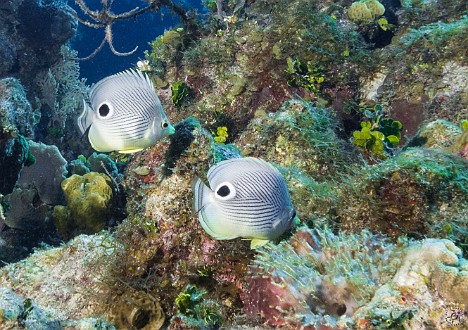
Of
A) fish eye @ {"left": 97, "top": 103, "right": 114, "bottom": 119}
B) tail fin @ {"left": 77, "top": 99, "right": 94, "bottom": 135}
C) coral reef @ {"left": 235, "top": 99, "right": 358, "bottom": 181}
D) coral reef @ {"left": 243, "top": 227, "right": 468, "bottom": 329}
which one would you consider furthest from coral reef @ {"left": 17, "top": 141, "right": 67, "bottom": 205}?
coral reef @ {"left": 243, "top": 227, "right": 468, "bottom": 329}

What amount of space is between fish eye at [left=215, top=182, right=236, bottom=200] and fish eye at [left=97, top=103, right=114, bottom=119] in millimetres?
1031

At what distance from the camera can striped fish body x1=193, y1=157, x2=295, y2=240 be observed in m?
2.11

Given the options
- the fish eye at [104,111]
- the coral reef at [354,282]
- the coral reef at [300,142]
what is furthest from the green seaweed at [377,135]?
the fish eye at [104,111]

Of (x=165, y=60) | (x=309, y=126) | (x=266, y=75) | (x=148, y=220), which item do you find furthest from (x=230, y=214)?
(x=165, y=60)

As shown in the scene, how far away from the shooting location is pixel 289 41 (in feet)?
21.3

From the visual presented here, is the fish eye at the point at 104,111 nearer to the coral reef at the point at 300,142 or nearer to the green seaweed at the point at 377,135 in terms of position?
the coral reef at the point at 300,142

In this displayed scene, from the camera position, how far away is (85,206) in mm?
4262

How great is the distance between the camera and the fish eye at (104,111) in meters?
2.47

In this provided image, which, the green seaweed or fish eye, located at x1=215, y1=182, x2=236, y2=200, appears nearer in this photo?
fish eye, located at x1=215, y1=182, x2=236, y2=200

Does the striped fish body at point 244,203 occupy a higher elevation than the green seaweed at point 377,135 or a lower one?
higher

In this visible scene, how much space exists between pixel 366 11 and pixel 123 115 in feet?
22.9

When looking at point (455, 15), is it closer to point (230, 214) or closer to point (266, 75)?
point (266, 75)

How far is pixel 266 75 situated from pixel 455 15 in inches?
169

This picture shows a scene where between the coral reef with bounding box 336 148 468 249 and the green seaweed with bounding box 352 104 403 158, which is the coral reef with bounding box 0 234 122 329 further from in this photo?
the green seaweed with bounding box 352 104 403 158
